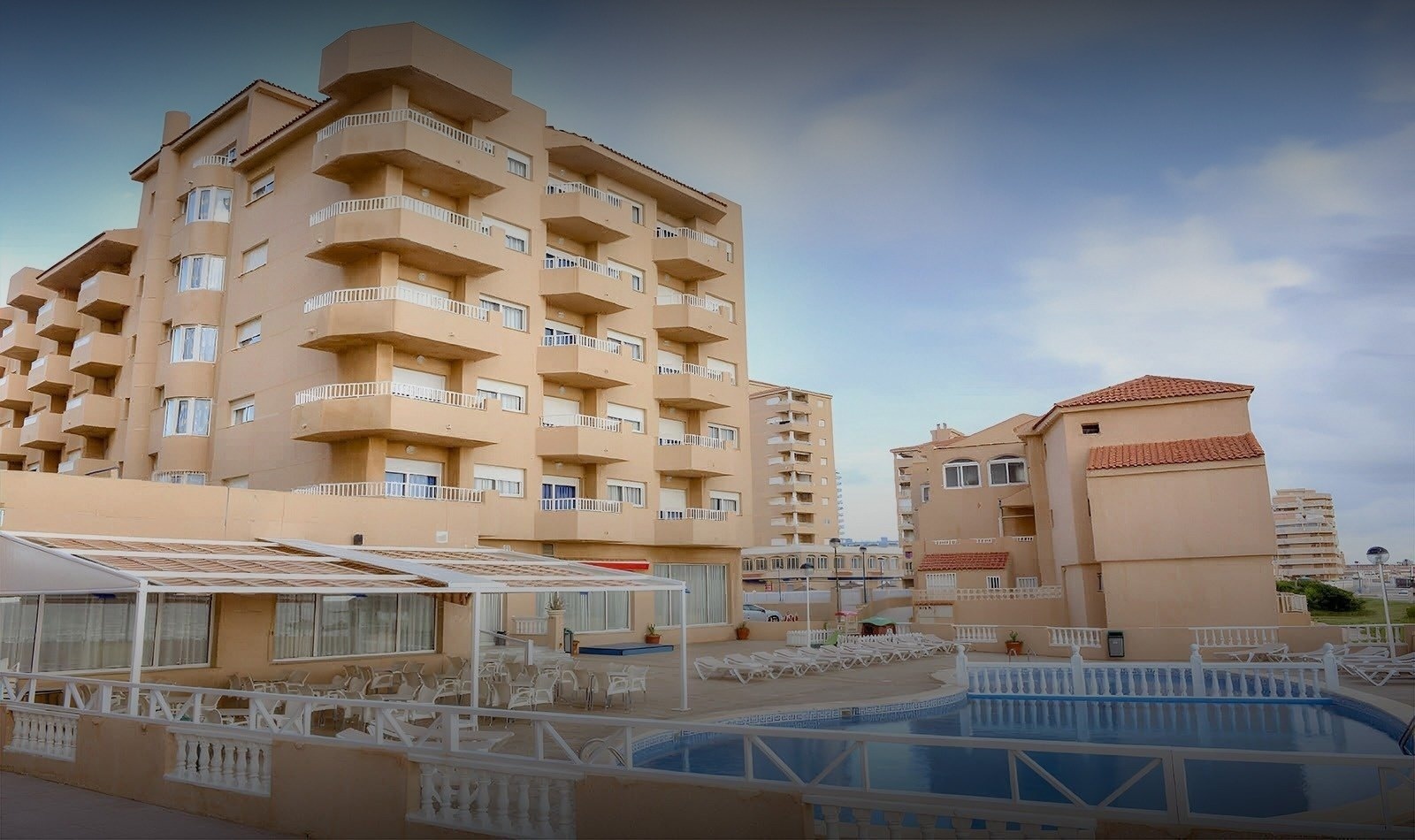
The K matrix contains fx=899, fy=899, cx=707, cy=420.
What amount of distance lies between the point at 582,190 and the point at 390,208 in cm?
897

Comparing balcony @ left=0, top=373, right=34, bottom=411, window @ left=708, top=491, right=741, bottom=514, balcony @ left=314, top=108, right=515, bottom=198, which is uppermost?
balcony @ left=314, top=108, right=515, bottom=198

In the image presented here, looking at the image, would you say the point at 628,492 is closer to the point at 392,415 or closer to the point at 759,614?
the point at 392,415

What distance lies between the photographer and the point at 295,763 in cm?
780

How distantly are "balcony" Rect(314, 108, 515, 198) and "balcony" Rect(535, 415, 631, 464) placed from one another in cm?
816

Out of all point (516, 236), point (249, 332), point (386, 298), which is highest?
point (516, 236)

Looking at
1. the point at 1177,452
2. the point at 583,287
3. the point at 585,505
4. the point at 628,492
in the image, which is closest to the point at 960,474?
the point at 1177,452

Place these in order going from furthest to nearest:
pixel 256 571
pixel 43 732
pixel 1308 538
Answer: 1. pixel 1308 538
2. pixel 256 571
3. pixel 43 732

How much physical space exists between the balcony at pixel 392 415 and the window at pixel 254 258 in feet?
20.8

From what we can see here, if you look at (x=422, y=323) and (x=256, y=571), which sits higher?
(x=422, y=323)

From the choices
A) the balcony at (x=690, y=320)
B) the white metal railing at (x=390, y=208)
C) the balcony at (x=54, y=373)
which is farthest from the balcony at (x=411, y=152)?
the balcony at (x=54, y=373)

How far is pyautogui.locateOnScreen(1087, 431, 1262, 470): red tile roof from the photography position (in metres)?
25.2

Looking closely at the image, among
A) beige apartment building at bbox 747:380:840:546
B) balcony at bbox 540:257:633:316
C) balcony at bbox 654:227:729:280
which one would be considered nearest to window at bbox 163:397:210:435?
balcony at bbox 540:257:633:316

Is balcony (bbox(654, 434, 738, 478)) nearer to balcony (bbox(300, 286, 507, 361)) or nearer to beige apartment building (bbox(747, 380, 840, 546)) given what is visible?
balcony (bbox(300, 286, 507, 361))

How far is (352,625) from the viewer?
64.5ft
